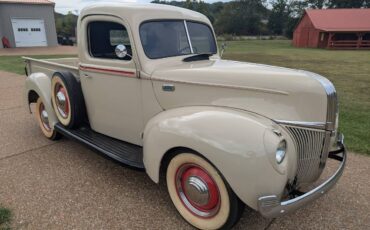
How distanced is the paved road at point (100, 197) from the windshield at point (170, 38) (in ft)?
5.00

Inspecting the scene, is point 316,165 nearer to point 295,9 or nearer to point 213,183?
point 213,183

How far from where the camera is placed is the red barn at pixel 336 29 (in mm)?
32219

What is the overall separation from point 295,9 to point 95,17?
6734 cm

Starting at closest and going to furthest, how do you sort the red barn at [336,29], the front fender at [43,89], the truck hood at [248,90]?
the truck hood at [248,90] → the front fender at [43,89] → the red barn at [336,29]

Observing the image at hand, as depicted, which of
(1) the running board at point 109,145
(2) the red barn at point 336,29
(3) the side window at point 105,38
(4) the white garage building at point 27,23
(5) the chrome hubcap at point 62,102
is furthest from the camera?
(2) the red barn at point 336,29

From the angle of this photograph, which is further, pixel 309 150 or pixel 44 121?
pixel 44 121

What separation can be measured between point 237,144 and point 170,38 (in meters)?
1.68

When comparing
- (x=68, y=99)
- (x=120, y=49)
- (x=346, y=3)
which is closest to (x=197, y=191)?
(x=120, y=49)

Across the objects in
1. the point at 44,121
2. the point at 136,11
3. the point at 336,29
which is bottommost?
the point at 44,121

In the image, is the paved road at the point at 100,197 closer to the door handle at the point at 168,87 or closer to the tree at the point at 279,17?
the door handle at the point at 168,87

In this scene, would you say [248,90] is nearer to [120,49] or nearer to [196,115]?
[196,115]

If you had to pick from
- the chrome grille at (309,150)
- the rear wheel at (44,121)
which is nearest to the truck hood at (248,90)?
the chrome grille at (309,150)

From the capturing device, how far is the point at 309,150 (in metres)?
2.50

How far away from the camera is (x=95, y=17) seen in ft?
11.5
